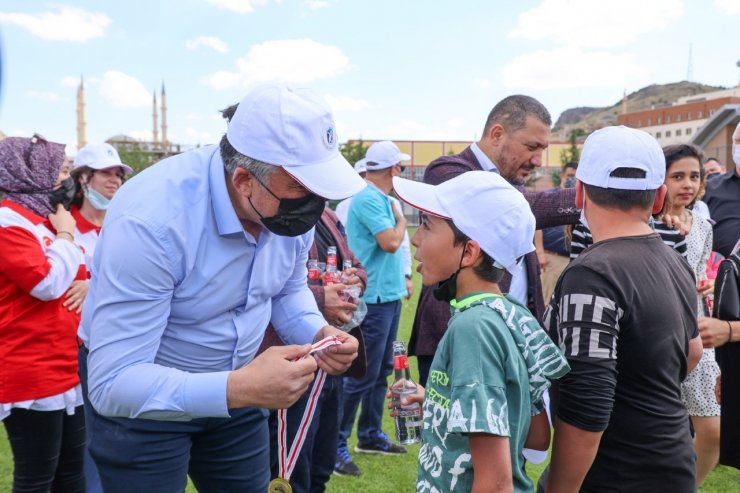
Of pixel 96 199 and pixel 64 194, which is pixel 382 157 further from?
pixel 64 194

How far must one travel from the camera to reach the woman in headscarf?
313 centimetres

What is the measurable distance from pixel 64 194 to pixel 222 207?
7.83 feet

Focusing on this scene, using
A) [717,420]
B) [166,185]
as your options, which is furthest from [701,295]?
[166,185]

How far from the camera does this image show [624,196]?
2189 mm

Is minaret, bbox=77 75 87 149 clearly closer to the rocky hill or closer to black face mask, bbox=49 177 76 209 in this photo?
black face mask, bbox=49 177 76 209


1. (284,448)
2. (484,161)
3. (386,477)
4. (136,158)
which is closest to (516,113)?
(484,161)

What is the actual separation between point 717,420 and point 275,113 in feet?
12.5

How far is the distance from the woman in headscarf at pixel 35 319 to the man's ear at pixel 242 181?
1.69 meters

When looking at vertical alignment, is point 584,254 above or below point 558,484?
above

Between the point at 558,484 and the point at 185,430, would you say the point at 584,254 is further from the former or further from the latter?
the point at 185,430

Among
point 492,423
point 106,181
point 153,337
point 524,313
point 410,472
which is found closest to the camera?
point 492,423

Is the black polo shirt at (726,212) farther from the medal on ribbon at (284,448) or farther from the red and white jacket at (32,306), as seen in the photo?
the red and white jacket at (32,306)

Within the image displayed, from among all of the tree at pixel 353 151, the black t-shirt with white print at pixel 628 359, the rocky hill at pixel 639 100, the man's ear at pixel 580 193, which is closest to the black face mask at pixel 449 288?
the black t-shirt with white print at pixel 628 359

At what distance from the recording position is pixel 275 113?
1.84m
